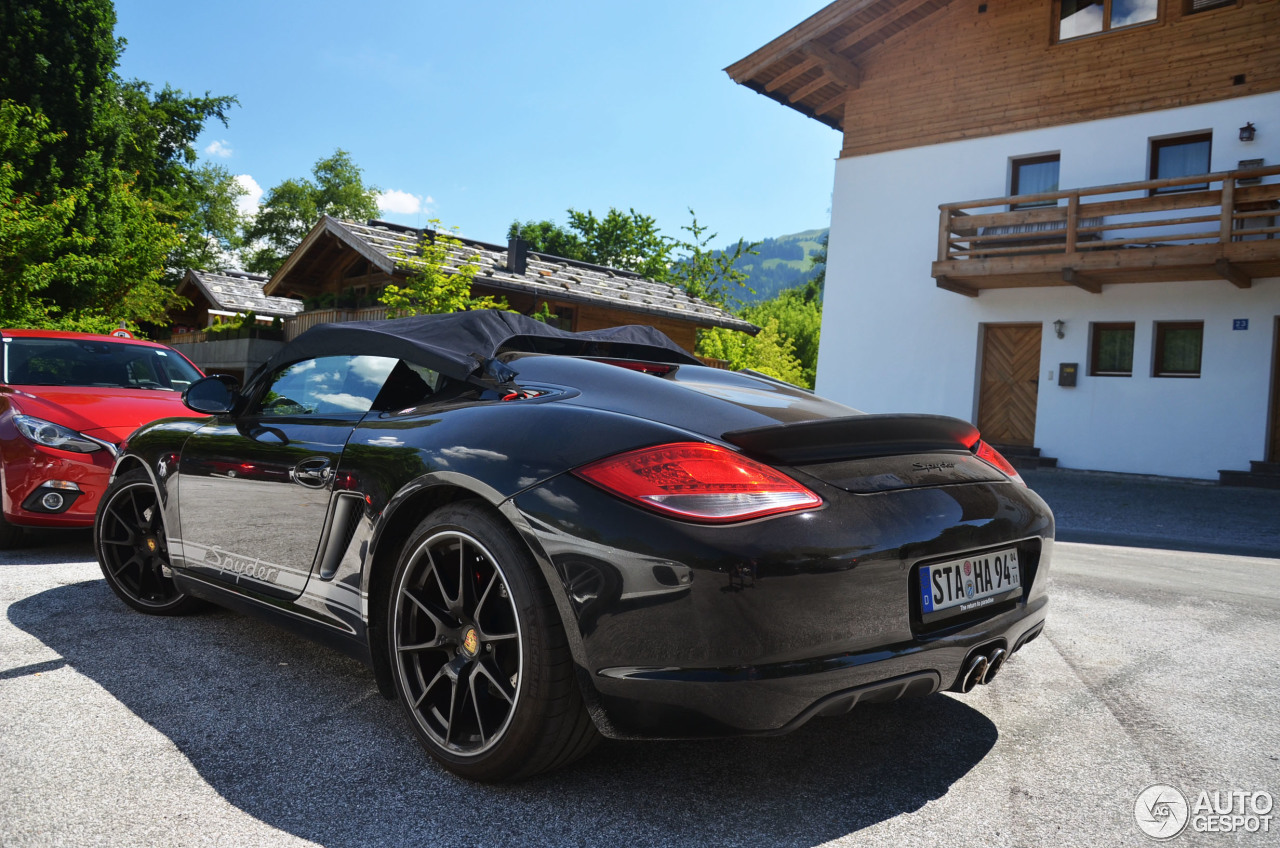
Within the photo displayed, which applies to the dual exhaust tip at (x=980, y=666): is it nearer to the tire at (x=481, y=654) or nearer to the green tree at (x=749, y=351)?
the tire at (x=481, y=654)

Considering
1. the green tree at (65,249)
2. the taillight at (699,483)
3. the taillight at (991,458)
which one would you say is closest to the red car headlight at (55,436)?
the taillight at (699,483)

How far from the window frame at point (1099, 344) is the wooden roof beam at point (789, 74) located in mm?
7601

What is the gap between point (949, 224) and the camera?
16.2m

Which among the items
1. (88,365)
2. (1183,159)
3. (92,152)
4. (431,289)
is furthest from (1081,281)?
(92,152)

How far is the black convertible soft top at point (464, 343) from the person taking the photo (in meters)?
2.75

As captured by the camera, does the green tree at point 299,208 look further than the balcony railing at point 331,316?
Yes

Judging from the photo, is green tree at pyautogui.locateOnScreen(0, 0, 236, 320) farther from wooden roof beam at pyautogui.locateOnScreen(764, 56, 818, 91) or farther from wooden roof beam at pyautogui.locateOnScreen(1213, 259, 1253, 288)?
wooden roof beam at pyautogui.locateOnScreen(1213, 259, 1253, 288)

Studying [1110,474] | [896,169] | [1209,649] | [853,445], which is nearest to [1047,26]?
[896,169]

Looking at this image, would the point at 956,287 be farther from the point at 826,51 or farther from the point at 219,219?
the point at 219,219

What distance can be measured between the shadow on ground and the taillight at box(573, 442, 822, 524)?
734 millimetres

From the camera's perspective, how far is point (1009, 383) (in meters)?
17.0

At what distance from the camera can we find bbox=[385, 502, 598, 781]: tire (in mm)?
2135

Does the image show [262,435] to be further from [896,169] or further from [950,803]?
[896,169]

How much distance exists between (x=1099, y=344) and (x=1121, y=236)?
6.12ft
